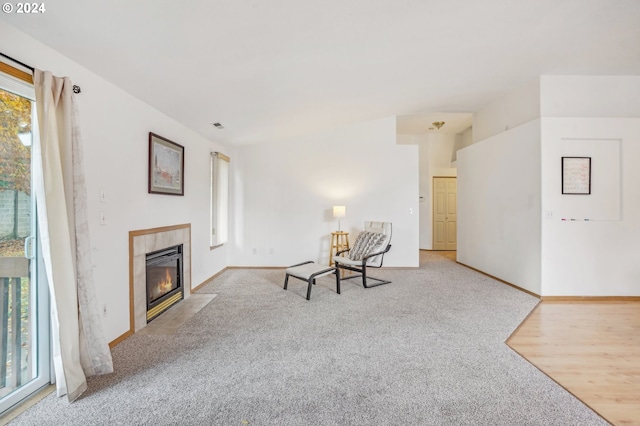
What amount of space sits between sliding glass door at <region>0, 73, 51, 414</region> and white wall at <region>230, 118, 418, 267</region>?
12.2 ft

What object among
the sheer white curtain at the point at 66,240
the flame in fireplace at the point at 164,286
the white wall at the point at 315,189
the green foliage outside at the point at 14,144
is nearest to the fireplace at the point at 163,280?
the flame in fireplace at the point at 164,286

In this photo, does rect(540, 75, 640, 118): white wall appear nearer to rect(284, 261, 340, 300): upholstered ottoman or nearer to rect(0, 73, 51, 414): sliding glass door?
rect(284, 261, 340, 300): upholstered ottoman

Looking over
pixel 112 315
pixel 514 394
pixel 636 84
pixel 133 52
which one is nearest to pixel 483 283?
pixel 514 394

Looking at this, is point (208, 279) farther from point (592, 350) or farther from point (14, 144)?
point (592, 350)

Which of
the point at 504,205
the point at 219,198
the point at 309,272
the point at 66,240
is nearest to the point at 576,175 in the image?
the point at 504,205

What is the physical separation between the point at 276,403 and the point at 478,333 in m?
2.02

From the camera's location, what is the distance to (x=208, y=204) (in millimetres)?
4617

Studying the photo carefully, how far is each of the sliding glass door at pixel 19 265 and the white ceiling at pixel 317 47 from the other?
49cm

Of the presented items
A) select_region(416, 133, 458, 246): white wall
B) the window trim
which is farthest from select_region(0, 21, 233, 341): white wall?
select_region(416, 133, 458, 246): white wall

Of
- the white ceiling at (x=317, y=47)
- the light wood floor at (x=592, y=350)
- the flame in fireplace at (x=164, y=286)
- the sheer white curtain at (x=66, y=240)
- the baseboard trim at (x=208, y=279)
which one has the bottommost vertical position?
the light wood floor at (x=592, y=350)

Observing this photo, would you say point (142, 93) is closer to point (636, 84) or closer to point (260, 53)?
point (260, 53)

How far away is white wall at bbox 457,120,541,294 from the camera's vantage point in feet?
12.9

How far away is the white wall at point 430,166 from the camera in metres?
7.89

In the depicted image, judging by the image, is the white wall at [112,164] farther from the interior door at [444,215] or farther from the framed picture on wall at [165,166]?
the interior door at [444,215]
